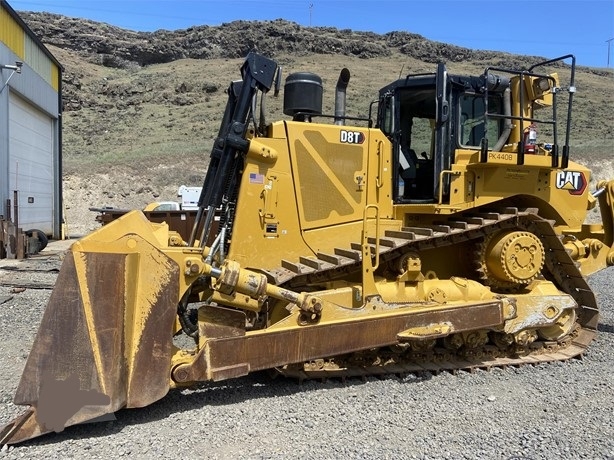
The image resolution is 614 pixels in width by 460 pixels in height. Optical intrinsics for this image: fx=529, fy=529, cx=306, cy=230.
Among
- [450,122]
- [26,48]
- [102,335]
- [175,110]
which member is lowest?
[102,335]

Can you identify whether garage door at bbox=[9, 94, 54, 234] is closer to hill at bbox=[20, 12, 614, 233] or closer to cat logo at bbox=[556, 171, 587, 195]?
hill at bbox=[20, 12, 614, 233]

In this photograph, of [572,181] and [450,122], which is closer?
[450,122]

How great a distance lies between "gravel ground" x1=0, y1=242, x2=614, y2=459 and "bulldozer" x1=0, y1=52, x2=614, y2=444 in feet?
0.73

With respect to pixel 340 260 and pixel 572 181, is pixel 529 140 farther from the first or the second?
pixel 340 260

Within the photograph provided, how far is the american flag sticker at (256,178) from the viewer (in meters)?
4.82

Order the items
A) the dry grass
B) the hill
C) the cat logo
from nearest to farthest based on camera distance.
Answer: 1. the cat logo
2. the hill
3. the dry grass

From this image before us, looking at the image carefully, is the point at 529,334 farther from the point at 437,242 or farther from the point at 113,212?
the point at 113,212

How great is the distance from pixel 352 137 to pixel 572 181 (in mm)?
2577

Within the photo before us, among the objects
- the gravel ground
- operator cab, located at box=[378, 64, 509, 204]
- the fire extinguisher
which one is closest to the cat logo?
the fire extinguisher

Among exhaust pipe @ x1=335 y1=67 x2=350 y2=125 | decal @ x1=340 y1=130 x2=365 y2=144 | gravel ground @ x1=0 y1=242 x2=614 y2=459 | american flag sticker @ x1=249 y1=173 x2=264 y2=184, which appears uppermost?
exhaust pipe @ x1=335 y1=67 x2=350 y2=125

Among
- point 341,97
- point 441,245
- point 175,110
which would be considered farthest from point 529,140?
point 175,110

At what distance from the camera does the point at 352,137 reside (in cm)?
530

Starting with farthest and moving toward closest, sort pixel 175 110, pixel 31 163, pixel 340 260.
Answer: pixel 175 110 < pixel 31 163 < pixel 340 260

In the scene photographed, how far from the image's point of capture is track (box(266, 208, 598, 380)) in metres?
4.85
